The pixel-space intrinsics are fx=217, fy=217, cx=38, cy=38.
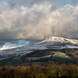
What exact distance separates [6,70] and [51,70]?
12.6m

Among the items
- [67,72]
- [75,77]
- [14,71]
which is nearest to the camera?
[75,77]

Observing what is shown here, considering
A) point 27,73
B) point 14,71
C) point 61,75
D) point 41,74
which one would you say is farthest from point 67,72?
point 14,71

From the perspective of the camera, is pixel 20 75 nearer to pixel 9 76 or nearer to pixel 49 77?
pixel 9 76

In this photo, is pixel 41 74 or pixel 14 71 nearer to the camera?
pixel 41 74

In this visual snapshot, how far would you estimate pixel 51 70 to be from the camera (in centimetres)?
5438

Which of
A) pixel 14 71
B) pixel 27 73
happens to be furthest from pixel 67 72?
pixel 14 71

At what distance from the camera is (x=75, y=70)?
55031 millimetres

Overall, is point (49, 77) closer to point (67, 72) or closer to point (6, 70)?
point (67, 72)

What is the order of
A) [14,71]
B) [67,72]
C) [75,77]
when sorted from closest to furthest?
[75,77]
[67,72]
[14,71]

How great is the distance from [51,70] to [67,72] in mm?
4081

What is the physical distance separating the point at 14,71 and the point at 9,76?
285cm

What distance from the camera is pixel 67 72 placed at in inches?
2087

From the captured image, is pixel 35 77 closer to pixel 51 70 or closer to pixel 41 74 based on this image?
pixel 41 74

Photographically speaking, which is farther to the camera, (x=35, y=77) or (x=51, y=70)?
(x=51, y=70)
